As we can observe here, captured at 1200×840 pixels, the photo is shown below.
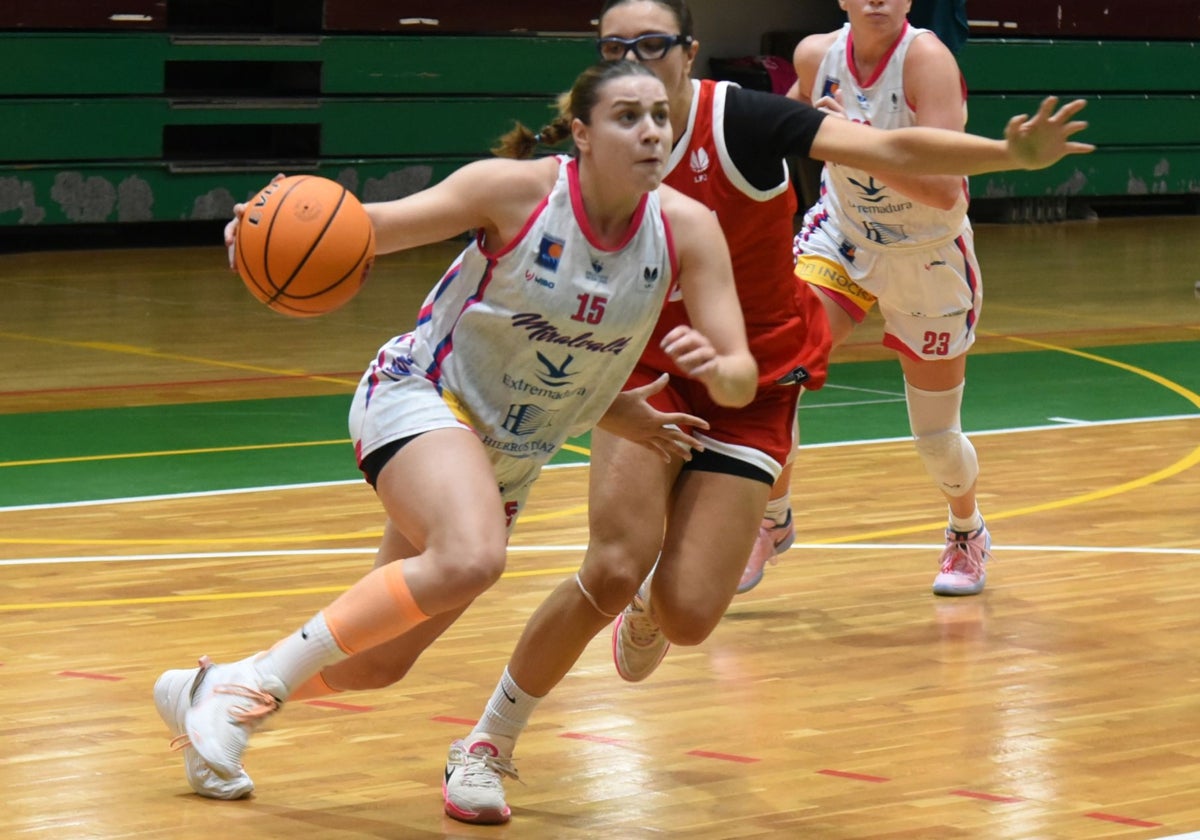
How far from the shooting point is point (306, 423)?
8367mm

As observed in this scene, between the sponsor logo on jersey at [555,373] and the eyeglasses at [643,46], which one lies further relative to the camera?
the eyeglasses at [643,46]

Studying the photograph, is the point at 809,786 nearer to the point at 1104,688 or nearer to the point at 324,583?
the point at 1104,688

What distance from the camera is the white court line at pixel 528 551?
593 cm

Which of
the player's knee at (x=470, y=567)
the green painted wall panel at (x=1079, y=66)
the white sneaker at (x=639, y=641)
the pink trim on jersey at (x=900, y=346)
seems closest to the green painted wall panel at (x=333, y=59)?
the green painted wall panel at (x=1079, y=66)

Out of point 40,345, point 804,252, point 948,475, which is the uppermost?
point 804,252

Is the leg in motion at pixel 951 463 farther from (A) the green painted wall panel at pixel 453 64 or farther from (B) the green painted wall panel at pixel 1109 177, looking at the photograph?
(B) the green painted wall panel at pixel 1109 177

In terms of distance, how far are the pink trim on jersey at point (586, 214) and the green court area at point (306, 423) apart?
366 centimetres

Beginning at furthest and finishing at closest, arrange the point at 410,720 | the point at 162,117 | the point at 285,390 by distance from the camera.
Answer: the point at 162,117 → the point at 285,390 → the point at 410,720

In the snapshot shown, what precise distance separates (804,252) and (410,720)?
198cm

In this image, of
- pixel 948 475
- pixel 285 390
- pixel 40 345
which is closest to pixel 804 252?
pixel 948 475

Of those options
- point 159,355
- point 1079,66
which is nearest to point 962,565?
point 159,355

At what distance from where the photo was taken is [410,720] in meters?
4.37

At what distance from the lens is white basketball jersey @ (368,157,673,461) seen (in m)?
3.61

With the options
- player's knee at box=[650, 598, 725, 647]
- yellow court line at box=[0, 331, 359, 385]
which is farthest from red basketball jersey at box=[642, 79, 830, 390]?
yellow court line at box=[0, 331, 359, 385]
